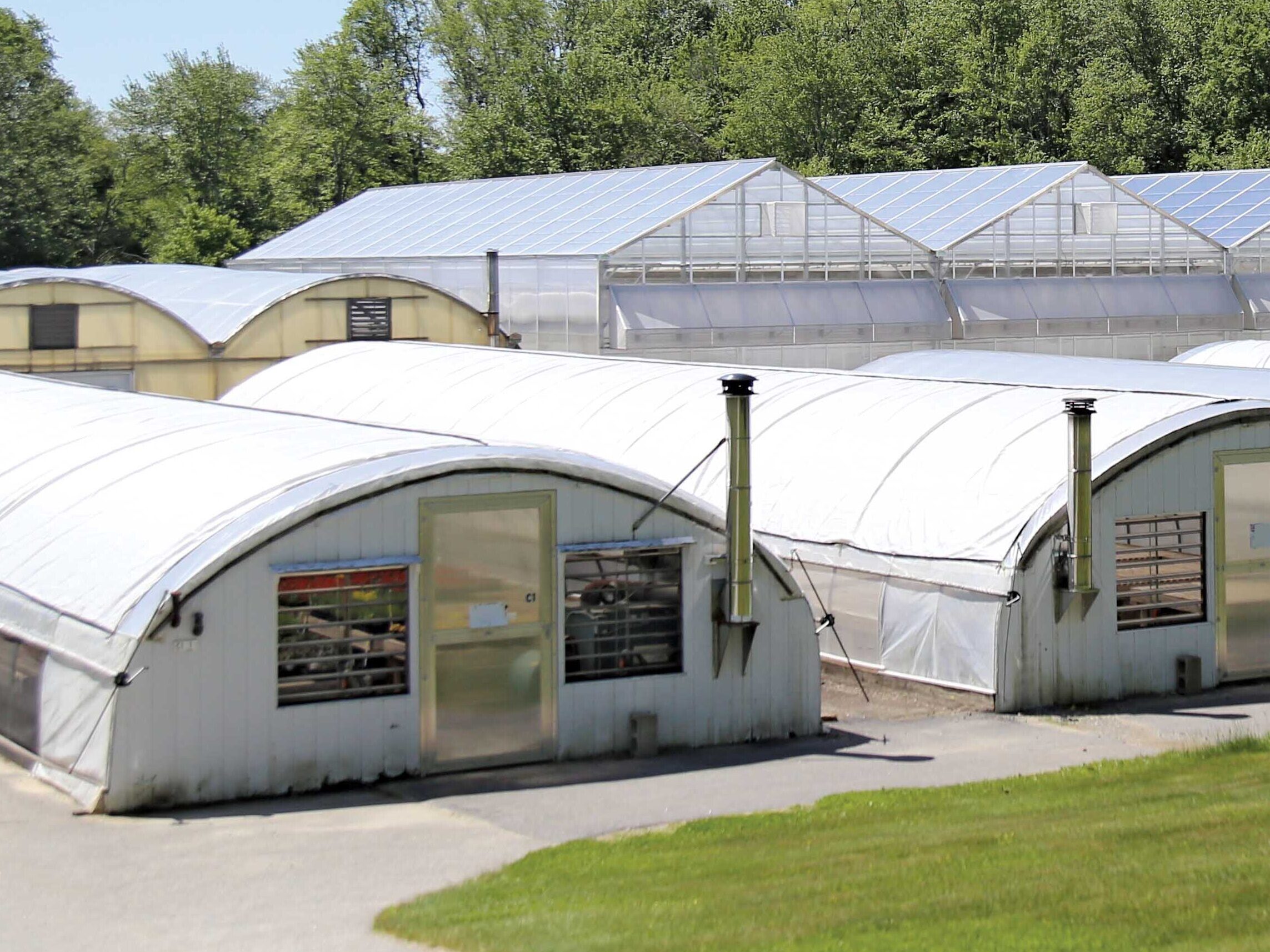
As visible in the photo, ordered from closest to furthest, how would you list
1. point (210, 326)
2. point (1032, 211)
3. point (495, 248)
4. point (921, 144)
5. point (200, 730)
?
point (200, 730)
point (210, 326)
point (495, 248)
point (1032, 211)
point (921, 144)

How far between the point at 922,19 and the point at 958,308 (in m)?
40.7

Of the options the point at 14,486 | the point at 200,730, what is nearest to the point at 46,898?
the point at 200,730

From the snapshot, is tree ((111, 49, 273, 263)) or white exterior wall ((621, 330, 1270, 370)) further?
tree ((111, 49, 273, 263))

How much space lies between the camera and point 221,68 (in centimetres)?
8506

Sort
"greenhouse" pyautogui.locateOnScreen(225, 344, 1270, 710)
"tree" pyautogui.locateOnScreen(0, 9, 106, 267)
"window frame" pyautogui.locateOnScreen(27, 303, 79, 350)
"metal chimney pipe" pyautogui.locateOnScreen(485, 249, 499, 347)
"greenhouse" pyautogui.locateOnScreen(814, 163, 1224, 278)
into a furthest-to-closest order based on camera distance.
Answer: "tree" pyautogui.locateOnScreen(0, 9, 106, 267)
"greenhouse" pyautogui.locateOnScreen(814, 163, 1224, 278)
"metal chimney pipe" pyautogui.locateOnScreen(485, 249, 499, 347)
"window frame" pyautogui.locateOnScreen(27, 303, 79, 350)
"greenhouse" pyautogui.locateOnScreen(225, 344, 1270, 710)

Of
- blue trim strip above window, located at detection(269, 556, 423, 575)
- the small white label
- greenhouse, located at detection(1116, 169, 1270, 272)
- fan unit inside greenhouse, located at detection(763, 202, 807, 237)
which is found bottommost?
the small white label

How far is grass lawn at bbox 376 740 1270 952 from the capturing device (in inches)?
356

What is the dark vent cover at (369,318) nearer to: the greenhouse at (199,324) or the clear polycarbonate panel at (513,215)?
the greenhouse at (199,324)

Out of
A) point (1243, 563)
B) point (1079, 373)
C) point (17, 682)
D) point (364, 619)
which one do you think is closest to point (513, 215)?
point (1079, 373)

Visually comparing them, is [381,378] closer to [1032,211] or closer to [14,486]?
[14,486]

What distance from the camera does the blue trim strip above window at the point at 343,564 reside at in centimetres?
1352

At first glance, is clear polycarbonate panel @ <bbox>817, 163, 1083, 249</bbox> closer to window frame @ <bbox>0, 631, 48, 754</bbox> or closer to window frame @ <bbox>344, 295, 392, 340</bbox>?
window frame @ <bbox>344, 295, 392, 340</bbox>

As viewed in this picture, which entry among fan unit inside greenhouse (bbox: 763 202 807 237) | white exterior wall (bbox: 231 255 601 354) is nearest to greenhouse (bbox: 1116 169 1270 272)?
fan unit inside greenhouse (bbox: 763 202 807 237)

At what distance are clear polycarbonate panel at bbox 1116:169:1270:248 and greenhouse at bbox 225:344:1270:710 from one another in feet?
78.7
